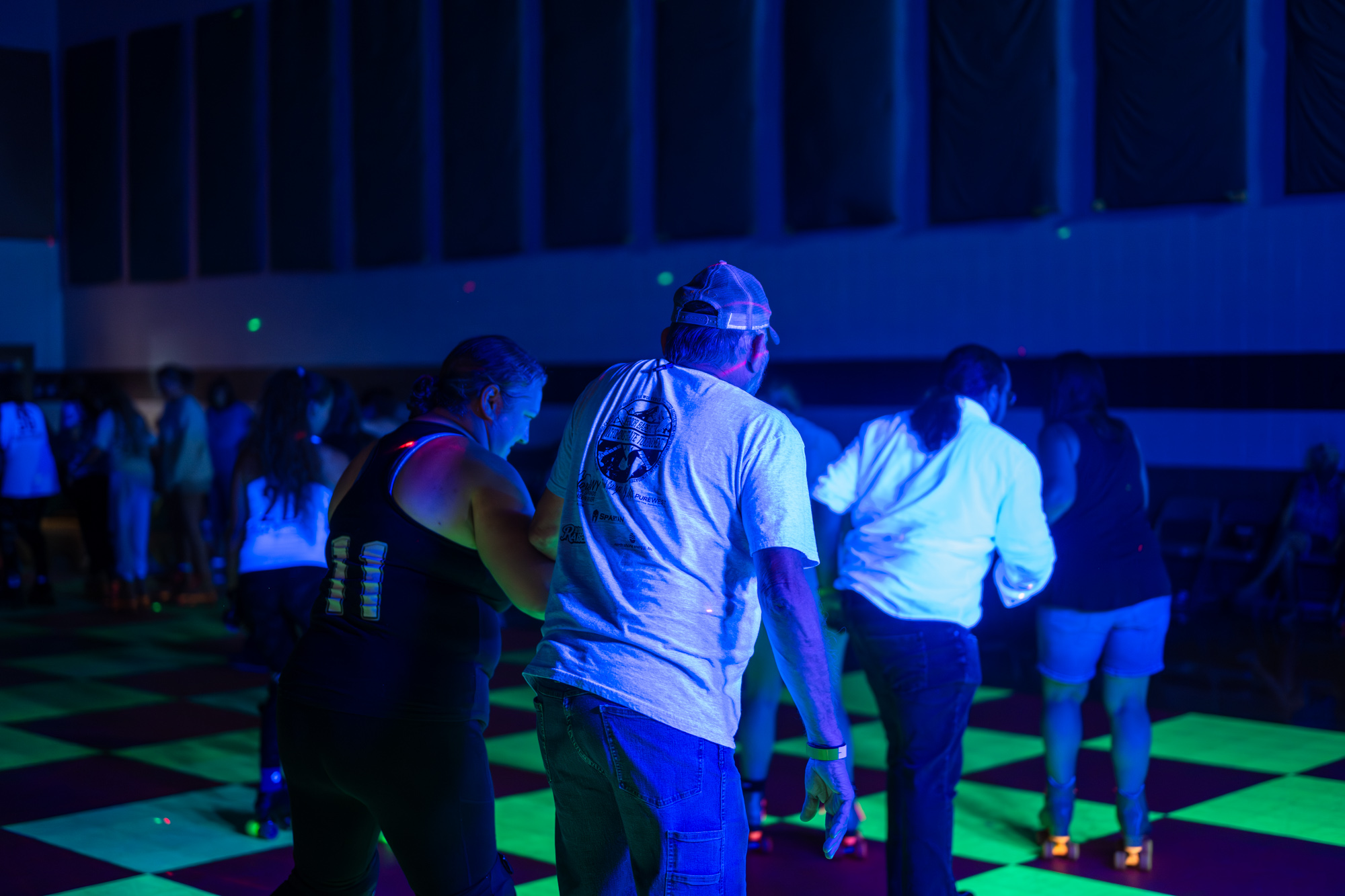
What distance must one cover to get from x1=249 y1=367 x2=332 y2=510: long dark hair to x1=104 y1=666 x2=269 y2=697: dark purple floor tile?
11.1 feet

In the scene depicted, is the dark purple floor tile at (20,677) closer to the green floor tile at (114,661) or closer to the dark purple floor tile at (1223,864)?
the green floor tile at (114,661)

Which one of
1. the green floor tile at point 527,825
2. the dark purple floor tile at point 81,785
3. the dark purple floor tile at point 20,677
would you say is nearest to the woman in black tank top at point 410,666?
the green floor tile at point 527,825

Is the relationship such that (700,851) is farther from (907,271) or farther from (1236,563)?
(907,271)

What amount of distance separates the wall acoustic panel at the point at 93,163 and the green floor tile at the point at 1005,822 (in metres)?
17.8

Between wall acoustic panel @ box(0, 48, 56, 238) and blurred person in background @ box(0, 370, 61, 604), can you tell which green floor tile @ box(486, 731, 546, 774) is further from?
wall acoustic panel @ box(0, 48, 56, 238)

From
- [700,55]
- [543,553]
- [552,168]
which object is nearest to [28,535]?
[552,168]

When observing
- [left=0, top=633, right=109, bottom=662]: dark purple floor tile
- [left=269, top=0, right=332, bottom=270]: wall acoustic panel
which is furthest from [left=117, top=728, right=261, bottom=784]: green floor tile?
[left=269, top=0, right=332, bottom=270]: wall acoustic panel

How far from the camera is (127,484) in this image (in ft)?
37.9

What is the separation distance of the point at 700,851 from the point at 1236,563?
33.4 ft

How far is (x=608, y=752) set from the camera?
8.41 ft

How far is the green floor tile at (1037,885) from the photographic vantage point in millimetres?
4691

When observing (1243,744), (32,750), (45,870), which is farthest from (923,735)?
(32,750)

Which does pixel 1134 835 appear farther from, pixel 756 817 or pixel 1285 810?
pixel 756 817

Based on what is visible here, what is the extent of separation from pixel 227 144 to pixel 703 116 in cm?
783
